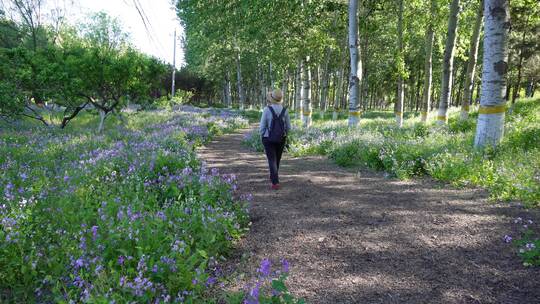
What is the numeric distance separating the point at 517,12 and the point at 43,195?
3018 cm

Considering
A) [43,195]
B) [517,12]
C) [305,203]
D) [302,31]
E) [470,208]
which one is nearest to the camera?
[43,195]

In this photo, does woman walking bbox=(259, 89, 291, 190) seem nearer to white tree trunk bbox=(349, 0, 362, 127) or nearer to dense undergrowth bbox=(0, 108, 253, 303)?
dense undergrowth bbox=(0, 108, 253, 303)

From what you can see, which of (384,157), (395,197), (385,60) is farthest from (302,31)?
(385,60)

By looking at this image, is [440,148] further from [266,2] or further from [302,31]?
[302,31]

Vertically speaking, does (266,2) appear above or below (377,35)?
below

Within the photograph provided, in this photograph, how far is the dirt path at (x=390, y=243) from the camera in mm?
3242

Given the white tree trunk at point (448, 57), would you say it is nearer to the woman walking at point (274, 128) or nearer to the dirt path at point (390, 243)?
the dirt path at point (390, 243)

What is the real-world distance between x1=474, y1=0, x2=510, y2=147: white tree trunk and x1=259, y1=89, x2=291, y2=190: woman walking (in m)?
4.60

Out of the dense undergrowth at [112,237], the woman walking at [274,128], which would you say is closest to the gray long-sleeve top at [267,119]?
the woman walking at [274,128]

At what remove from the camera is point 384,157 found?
27.3ft

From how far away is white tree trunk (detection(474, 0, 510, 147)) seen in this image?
749 centimetres

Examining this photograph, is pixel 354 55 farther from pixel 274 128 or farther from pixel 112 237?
pixel 112 237

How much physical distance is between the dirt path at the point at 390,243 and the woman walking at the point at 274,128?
1.82 ft

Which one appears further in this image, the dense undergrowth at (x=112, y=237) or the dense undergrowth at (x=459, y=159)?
the dense undergrowth at (x=459, y=159)
